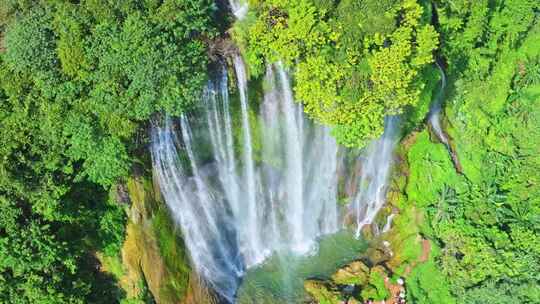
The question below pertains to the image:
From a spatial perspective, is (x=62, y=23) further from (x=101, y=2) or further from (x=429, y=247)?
(x=429, y=247)

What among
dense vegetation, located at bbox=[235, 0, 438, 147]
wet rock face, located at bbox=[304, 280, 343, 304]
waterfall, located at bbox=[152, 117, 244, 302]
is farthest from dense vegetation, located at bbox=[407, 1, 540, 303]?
waterfall, located at bbox=[152, 117, 244, 302]

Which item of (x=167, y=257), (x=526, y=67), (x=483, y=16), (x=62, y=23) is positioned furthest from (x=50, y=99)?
(x=526, y=67)

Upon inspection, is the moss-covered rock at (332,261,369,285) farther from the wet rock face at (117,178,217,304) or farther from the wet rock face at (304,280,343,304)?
the wet rock face at (117,178,217,304)

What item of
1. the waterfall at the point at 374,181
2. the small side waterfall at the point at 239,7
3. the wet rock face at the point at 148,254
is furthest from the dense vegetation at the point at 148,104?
the waterfall at the point at 374,181

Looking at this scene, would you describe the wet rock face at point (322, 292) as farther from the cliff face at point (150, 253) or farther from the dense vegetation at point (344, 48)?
the dense vegetation at point (344, 48)

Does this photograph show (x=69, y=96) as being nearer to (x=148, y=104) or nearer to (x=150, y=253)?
(x=148, y=104)

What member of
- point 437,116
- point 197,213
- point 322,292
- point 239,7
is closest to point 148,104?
point 239,7
